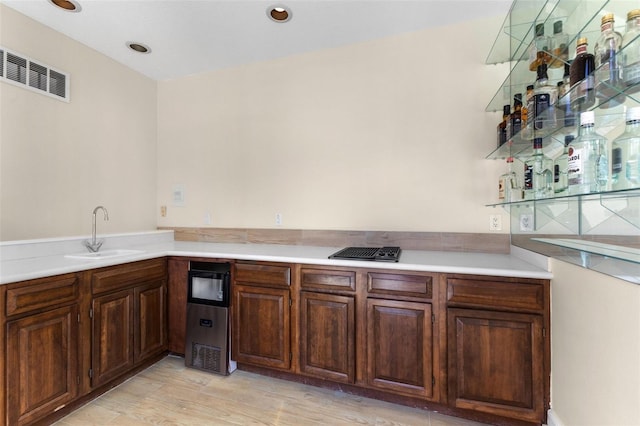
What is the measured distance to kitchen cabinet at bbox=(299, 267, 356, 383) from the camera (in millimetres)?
1938

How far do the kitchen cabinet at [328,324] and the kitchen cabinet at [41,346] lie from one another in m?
1.42

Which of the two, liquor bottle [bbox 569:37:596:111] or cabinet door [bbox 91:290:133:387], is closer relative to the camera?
liquor bottle [bbox 569:37:596:111]

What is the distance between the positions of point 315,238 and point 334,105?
4.01ft

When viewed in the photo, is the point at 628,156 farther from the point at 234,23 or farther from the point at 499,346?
the point at 234,23

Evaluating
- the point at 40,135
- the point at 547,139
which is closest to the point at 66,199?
the point at 40,135

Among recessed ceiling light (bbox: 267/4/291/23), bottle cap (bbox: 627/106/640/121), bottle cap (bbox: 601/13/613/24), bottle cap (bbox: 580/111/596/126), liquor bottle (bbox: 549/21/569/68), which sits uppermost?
recessed ceiling light (bbox: 267/4/291/23)

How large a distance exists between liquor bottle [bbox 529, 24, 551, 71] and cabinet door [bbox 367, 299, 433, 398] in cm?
160

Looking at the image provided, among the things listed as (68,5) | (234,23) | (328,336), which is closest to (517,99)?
(328,336)

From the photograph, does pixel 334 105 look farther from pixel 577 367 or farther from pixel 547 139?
pixel 577 367

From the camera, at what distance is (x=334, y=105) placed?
2.65m

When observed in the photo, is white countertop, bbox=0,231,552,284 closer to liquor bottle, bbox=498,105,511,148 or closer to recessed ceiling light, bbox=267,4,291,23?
liquor bottle, bbox=498,105,511,148

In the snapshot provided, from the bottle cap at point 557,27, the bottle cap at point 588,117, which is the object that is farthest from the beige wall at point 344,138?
the bottle cap at point 588,117

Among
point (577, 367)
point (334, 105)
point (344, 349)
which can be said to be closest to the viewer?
point (577, 367)

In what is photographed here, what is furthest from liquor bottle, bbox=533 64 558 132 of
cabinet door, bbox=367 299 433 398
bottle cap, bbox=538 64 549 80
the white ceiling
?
cabinet door, bbox=367 299 433 398
